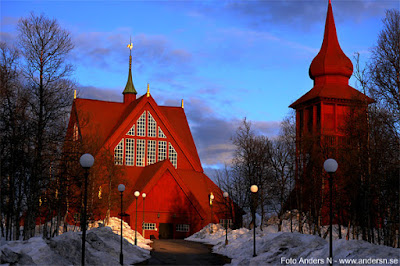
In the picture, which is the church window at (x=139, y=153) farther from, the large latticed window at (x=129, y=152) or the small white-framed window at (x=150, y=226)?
the small white-framed window at (x=150, y=226)

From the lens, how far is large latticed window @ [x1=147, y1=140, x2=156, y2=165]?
56.6 m

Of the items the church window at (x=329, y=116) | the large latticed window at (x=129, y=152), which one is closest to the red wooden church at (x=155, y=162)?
the large latticed window at (x=129, y=152)

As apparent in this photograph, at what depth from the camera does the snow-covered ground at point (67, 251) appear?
17913 millimetres

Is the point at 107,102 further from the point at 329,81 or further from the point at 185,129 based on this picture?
the point at 329,81

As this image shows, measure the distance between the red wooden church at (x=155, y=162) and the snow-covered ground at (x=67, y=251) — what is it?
16.6 m

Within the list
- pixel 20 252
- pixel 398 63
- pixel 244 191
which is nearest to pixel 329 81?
pixel 244 191

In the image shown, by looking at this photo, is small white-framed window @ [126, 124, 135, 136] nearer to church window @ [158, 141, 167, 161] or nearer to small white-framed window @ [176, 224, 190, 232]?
church window @ [158, 141, 167, 161]

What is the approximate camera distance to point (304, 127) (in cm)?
5316

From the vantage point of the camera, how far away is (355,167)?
98.2 ft

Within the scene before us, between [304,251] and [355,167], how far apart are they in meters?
11.1

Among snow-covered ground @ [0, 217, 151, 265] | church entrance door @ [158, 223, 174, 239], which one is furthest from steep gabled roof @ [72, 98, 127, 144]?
snow-covered ground @ [0, 217, 151, 265]

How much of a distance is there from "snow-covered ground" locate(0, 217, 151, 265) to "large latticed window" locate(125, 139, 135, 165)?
25250 mm

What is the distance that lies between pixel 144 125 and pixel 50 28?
2879 centimetres

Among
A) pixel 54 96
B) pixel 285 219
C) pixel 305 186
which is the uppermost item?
pixel 54 96
